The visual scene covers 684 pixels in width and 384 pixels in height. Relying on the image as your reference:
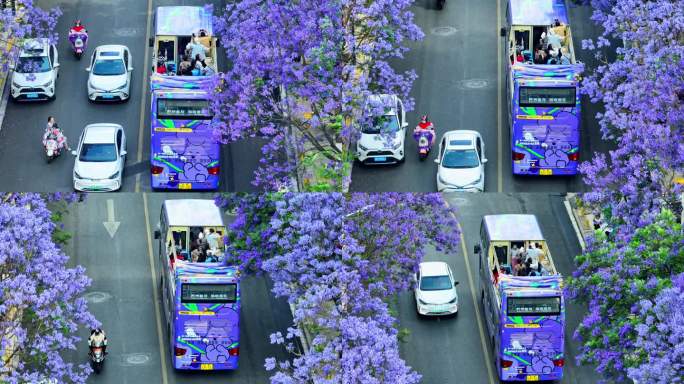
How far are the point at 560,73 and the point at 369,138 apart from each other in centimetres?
856

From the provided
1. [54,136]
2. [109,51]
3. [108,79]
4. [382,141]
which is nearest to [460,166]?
[382,141]

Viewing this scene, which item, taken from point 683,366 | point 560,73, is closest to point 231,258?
point 560,73

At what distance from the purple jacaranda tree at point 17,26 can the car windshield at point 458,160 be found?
17.0 metres

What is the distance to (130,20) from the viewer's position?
395 ft

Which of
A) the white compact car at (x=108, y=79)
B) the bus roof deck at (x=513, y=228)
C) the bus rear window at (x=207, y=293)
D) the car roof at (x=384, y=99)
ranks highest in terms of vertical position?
the car roof at (x=384, y=99)

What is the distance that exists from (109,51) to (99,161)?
27.9 ft

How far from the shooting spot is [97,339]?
105625 millimetres

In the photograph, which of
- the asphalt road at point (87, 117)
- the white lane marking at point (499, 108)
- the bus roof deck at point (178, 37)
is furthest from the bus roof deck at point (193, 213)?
the white lane marking at point (499, 108)

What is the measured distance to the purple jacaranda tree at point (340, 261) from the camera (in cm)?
9550

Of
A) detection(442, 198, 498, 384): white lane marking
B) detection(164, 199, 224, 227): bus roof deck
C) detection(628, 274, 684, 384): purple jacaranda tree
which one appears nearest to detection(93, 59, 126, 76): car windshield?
detection(164, 199, 224, 227): bus roof deck

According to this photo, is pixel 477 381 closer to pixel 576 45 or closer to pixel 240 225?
pixel 240 225

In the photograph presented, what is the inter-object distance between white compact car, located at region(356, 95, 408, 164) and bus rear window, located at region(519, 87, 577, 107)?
16.8 ft

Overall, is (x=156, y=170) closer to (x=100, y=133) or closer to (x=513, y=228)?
(x=100, y=133)

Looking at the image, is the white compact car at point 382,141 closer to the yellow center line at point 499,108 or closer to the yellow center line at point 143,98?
the yellow center line at point 499,108
